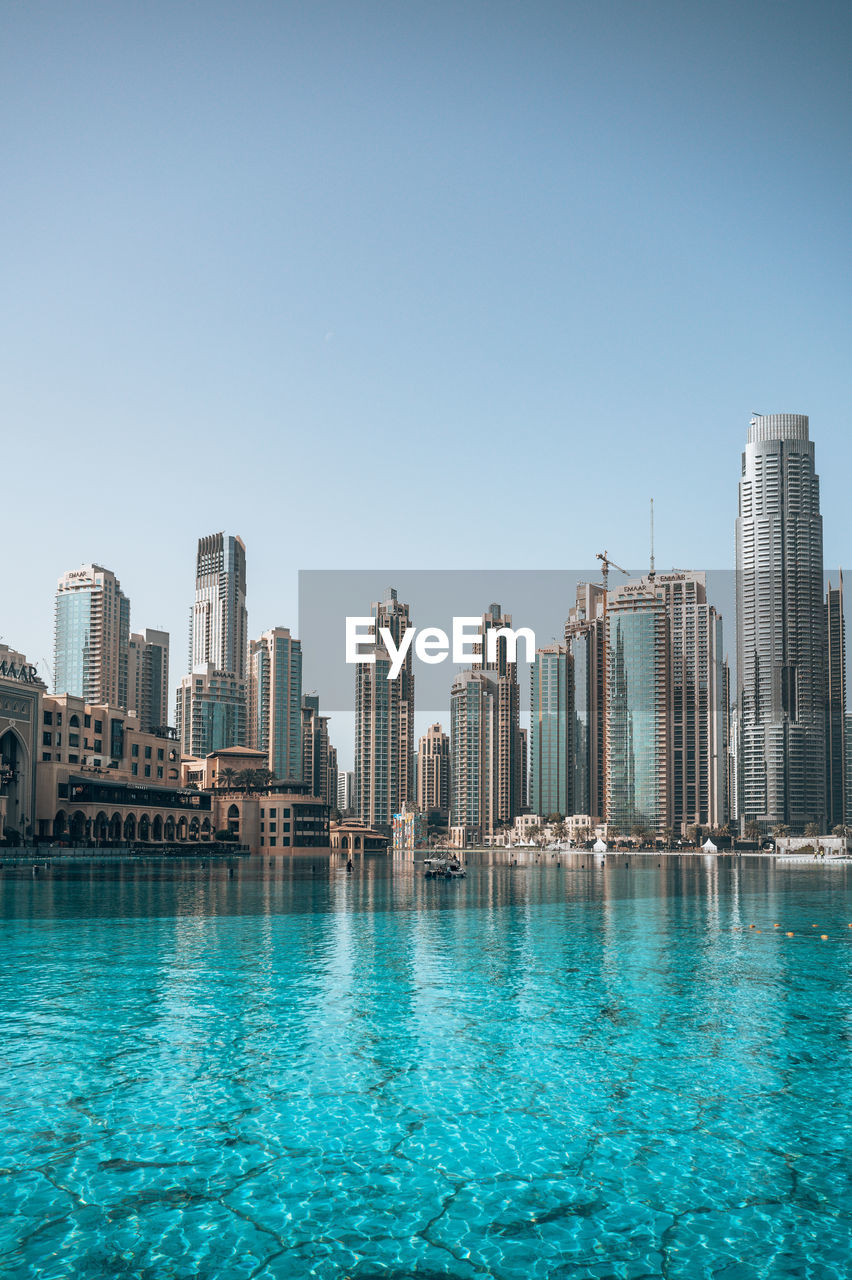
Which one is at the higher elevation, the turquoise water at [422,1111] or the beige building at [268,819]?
the turquoise water at [422,1111]

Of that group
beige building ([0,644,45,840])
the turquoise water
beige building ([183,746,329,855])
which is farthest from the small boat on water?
beige building ([183,746,329,855])

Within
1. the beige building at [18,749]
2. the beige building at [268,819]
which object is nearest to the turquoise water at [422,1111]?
the beige building at [18,749]

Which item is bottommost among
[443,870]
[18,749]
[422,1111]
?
[443,870]

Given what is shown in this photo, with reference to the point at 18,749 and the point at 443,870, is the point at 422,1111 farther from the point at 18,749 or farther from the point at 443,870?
the point at 18,749

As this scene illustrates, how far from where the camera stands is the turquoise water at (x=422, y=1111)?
1502 cm

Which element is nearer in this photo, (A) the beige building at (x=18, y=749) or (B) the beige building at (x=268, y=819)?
(A) the beige building at (x=18, y=749)

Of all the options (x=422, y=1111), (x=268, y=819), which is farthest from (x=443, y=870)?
(x=422, y=1111)

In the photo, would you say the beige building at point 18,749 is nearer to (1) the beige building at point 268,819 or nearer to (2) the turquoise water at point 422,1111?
(1) the beige building at point 268,819

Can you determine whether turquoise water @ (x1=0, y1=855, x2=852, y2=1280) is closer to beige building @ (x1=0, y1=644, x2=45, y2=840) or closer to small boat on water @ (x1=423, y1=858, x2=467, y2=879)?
small boat on water @ (x1=423, y1=858, x2=467, y2=879)

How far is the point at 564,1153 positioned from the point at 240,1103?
713 centimetres

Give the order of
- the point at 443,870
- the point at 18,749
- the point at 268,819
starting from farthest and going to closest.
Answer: the point at 268,819 → the point at 18,749 → the point at 443,870

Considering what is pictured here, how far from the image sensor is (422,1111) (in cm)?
2139

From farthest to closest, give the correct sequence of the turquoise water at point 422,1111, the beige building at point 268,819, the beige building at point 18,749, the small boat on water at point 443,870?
1. the beige building at point 268,819
2. the beige building at point 18,749
3. the small boat on water at point 443,870
4. the turquoise water at point 422,1111

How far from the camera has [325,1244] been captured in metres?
15.0
